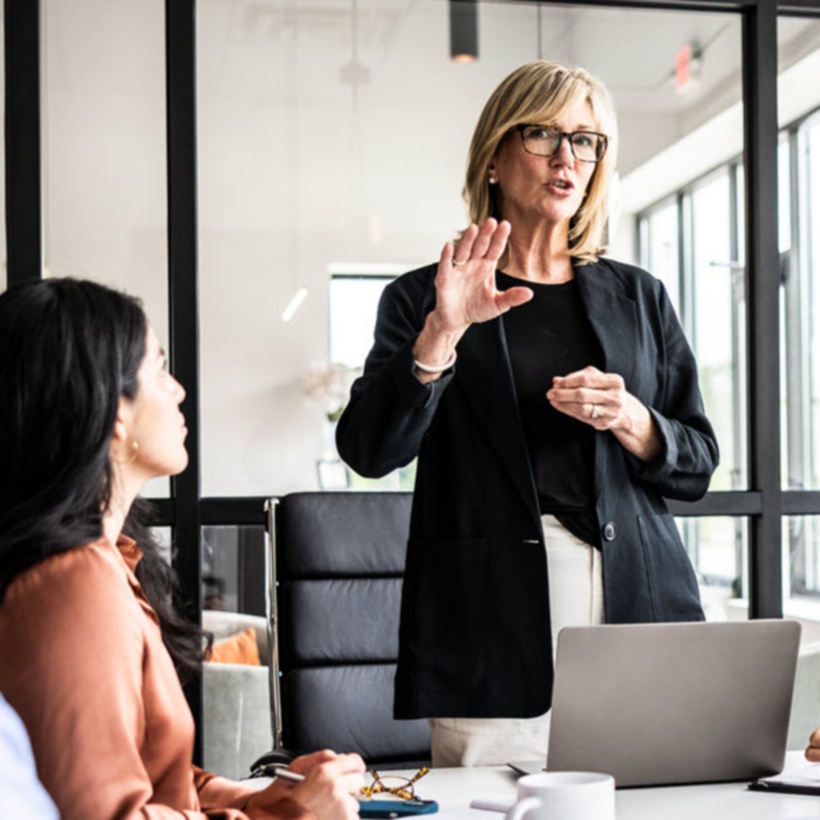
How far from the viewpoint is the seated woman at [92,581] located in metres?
1.21

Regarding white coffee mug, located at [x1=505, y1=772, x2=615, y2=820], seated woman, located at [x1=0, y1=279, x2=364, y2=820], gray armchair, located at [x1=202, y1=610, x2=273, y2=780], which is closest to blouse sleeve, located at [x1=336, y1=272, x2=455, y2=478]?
seated woman, located at [x1=0, y1=279, x2=364, y2=820]

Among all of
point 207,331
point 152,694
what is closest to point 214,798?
point 152,694

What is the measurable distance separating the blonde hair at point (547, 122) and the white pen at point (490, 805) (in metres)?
0.96

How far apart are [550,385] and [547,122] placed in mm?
411

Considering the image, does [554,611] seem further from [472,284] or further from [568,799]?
[568,799]

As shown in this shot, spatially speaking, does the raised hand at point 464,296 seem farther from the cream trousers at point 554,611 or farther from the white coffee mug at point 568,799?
the white coffee mug at point 568,799

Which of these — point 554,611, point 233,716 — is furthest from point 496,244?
point 233,716

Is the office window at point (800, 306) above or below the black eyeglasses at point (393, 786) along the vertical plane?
above

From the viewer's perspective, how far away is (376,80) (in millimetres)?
3520

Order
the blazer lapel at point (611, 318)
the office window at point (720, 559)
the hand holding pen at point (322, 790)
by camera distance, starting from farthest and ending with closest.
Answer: the office window at point (720, 559) < the blazer lapel at point (611, 318) < the hand holding pen at point (322, 790)

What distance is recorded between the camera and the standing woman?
1.94m

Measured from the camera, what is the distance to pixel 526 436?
205 centimetres

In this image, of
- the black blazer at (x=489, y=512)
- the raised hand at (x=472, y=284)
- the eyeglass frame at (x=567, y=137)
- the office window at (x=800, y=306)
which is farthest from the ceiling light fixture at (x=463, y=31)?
the raised hand at (x=472, y=284)

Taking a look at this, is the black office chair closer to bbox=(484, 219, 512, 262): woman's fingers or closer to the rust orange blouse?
bbox=(484, 219, 512, 262): woman's fingers
